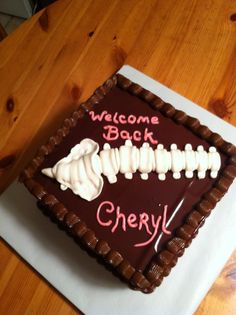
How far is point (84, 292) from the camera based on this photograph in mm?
Answer: 1199

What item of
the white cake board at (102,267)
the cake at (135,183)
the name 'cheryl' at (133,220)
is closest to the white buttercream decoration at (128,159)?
the cake at (135,183)

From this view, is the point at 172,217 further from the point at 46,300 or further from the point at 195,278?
the point at 46,300

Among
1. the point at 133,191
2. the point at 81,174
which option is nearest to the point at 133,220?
the point at 133,191

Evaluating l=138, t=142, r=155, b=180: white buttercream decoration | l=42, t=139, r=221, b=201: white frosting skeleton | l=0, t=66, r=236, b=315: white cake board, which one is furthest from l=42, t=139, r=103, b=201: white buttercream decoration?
l=0, t=66, r=236, b=315: white cake board

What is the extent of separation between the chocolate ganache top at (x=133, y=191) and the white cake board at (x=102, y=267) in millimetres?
194

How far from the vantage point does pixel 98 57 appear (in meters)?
1.50

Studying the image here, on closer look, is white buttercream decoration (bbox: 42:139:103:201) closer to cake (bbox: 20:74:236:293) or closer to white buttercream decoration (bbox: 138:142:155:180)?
cake (bbox: 20:74:236:293)

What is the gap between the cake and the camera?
3.43ft

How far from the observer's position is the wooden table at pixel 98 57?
1.42 metres

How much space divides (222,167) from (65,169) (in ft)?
1.44

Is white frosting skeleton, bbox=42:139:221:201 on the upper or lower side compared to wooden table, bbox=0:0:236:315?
lower

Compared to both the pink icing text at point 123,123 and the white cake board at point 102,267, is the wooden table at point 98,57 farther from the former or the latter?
the pink icing text at point 123,123

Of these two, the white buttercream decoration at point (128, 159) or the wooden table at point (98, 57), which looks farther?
the wooden table at point (98, 57)

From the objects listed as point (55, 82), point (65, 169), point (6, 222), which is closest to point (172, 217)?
point (65, 169)
